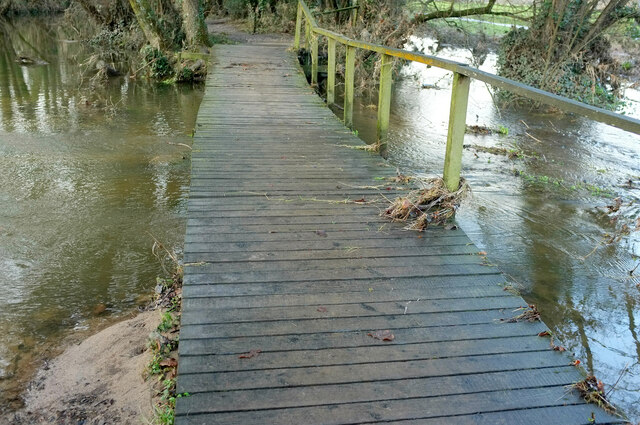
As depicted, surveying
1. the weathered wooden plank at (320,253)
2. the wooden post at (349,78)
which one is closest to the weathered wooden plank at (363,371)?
the weathered wooden plank at (320,253)

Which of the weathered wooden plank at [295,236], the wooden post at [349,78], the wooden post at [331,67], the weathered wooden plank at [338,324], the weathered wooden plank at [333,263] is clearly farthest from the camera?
the wooden post at [331,67]

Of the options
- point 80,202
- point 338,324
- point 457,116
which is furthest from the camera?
point 80,202

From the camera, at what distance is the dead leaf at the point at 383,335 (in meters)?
2.91

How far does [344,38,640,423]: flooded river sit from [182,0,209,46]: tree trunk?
4.35 meters

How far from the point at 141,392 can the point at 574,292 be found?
3879 mm

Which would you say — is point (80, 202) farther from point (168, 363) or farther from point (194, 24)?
point (194, 24)

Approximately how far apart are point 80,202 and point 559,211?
5854mm

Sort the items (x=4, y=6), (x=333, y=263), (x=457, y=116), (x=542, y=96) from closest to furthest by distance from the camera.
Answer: (x=542, y=96) → (x=333, y=263) → (x=457, y=116) → (x=4, y=6)

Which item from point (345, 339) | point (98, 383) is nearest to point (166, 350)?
point (98, 383)

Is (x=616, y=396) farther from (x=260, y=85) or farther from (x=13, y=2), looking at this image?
(x=13, y=2)

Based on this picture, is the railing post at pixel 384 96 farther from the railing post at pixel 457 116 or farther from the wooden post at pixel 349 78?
the railing post at pixel 457 116

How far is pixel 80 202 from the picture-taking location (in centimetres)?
713

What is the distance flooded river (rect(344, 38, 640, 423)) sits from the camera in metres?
4.78

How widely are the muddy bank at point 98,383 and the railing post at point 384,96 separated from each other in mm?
3374
